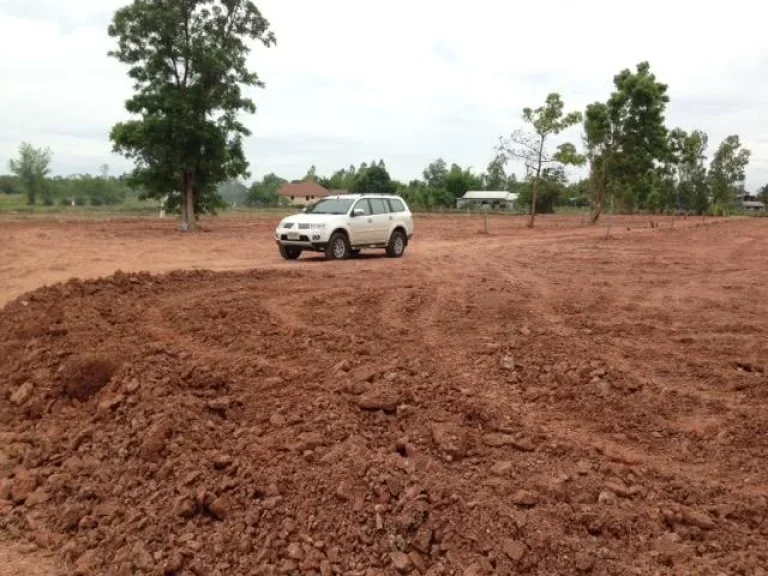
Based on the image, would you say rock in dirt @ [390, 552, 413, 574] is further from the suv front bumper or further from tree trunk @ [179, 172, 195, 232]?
tree trunk @ [179, 172, 195, 232]

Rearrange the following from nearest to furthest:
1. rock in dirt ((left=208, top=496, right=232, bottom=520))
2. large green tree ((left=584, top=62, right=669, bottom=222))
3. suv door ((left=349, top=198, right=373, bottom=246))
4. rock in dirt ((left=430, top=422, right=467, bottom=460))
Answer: rock in dirt ((left=208, top=496, right=232, bottom=520))
rock in dirt ((left=430, top=422, right=467, bottom=460))
suv door ((left=349, top=198, right=373, bottom=246))
large green tree ((left=584, top=62, right=669, bottom=222))

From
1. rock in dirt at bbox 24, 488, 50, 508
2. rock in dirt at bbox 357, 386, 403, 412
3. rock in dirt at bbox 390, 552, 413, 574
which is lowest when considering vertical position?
rock in dirt at bbox 24, 488, 50, 508

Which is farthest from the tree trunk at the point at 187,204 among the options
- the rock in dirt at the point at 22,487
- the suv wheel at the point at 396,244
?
the rock in dirt at the point at 22,487

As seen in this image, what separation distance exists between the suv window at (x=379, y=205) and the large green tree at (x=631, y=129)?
26026mm

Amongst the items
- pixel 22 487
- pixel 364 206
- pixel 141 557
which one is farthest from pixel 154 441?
pixel 364 206

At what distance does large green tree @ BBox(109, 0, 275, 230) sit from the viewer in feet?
84.3

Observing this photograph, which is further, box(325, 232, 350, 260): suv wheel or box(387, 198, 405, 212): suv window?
box(387, 198, 405, 212): suv window

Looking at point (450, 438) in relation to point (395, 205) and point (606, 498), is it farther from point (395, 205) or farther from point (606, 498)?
point (395, 205)

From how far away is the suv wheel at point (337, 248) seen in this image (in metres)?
15.2

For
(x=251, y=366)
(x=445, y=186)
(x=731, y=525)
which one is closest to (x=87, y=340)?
(x=251, y=366)

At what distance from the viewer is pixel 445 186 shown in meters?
88.3

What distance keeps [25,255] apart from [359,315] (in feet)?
42.9

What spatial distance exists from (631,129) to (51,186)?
206 ft

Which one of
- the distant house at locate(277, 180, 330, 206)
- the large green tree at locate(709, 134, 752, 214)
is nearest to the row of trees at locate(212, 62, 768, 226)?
the large green tree at locate(709, 134, 752, 214)
